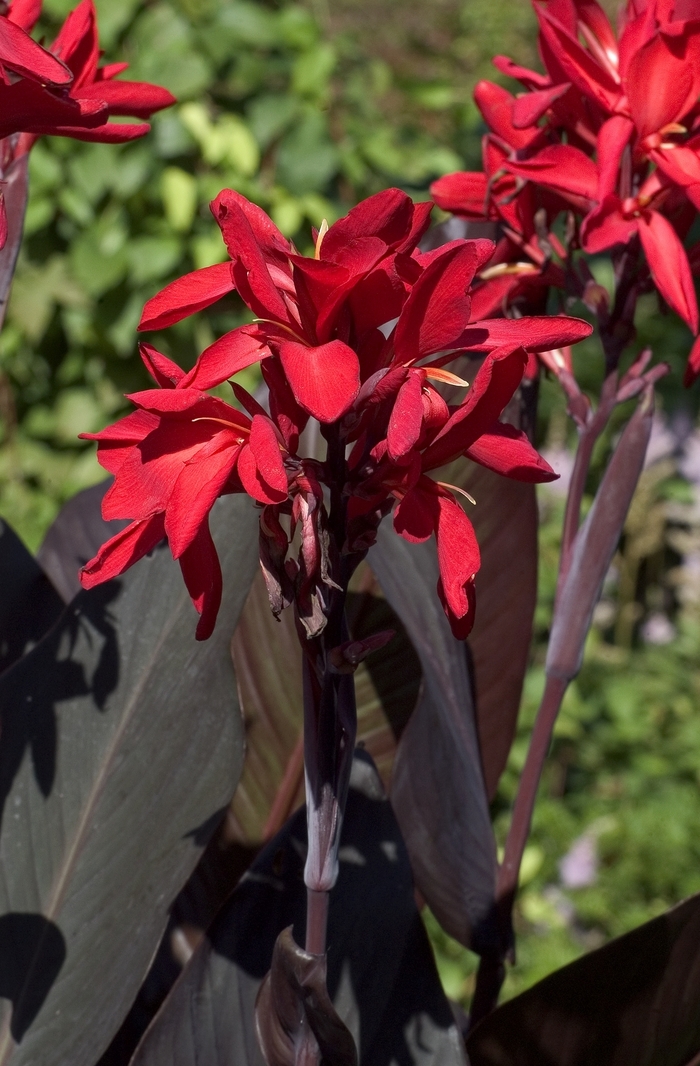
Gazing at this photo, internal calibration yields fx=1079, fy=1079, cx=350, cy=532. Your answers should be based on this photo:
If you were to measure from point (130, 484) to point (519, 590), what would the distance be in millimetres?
467

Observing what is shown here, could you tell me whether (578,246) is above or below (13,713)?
above

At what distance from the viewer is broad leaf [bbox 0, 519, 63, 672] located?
86cm

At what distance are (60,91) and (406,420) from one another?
30 centimetres

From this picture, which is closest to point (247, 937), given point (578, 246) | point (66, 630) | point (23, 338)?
point (66, 630)

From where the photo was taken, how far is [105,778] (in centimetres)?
74

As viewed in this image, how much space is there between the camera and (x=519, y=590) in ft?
2.90

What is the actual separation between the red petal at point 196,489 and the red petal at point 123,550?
0.12 feet

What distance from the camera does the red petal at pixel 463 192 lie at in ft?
2.43

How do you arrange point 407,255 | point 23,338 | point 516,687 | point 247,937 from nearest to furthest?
point 407,255
point 247,937
point 516,687
point 23,338

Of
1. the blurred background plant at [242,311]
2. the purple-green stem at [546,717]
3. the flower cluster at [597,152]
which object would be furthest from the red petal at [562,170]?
the blurred background plant at [242,311]

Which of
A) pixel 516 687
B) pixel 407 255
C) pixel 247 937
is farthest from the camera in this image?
pixel 516 687

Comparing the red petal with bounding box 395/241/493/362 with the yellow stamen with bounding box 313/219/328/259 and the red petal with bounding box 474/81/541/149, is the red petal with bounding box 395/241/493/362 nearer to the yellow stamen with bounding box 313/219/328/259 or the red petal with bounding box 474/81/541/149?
the yellow stamen with bounding box 313/219/328/259

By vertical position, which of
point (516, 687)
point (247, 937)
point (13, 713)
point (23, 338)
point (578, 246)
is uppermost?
point (578, 246)

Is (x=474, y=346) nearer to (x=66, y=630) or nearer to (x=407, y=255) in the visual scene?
(x=407, y=255)
